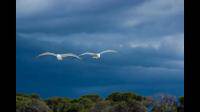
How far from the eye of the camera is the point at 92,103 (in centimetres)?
688

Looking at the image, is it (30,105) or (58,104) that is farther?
(58,104)

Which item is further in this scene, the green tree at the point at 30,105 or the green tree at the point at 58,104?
the green tree at the point at 58,104

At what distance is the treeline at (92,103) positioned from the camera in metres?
6.38

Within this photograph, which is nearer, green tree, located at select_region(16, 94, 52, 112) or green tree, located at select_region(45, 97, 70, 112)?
green tree, located at select_region(16, 94, 52, 112)

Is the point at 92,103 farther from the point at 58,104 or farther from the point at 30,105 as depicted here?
the point at 30,105

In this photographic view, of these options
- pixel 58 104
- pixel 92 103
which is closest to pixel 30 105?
pixel 58 104

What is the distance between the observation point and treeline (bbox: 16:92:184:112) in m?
6.38
